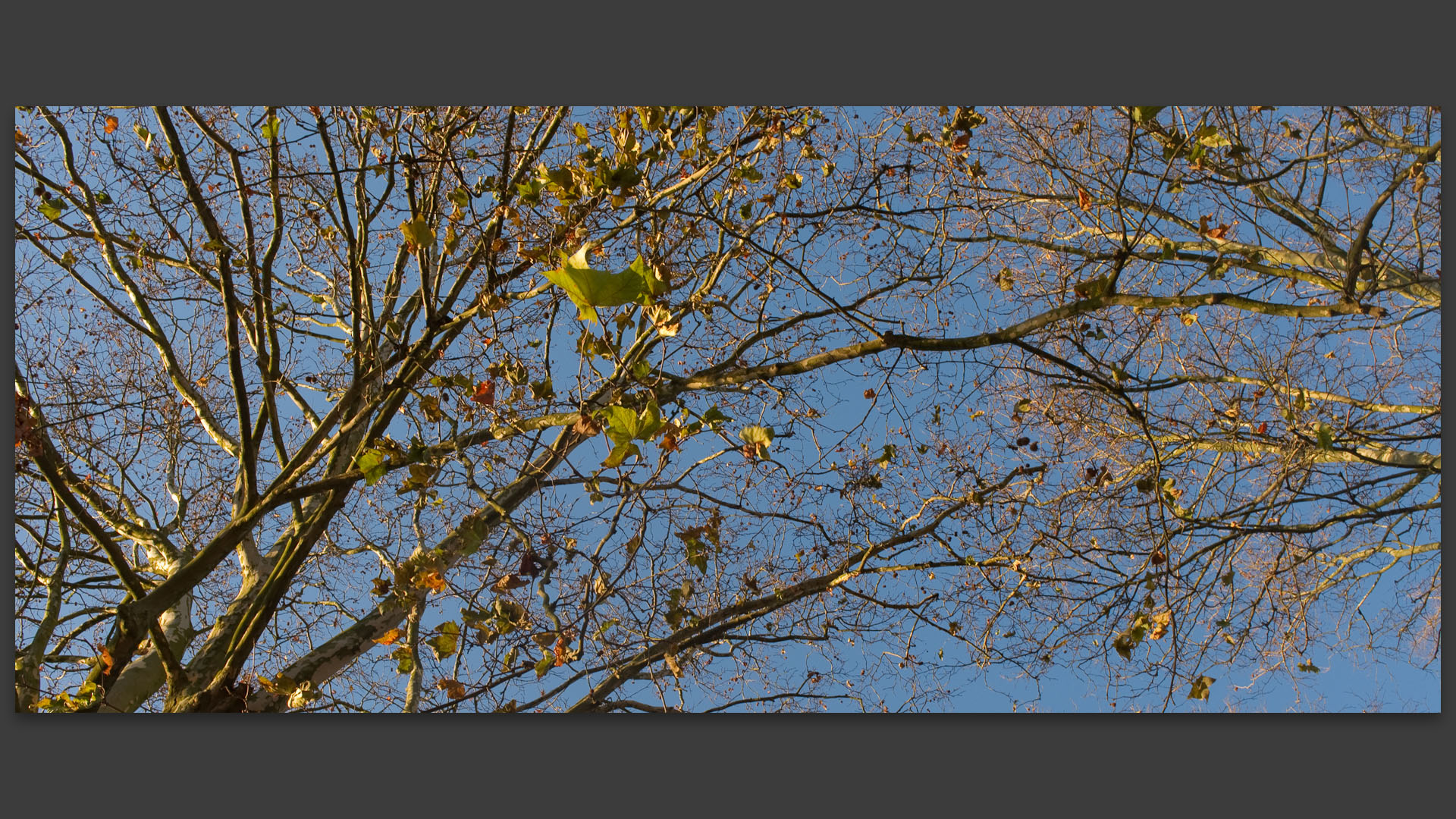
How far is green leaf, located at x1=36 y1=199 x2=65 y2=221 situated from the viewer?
1510 mm

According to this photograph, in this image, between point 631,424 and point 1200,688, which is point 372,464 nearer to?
point 631,424

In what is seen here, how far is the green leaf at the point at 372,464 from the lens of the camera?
133 centimetres

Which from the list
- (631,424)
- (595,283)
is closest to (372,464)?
(631,424)

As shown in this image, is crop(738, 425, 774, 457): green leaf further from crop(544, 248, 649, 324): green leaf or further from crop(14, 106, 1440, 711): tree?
crop(544, 248, 649, 324): green leaf

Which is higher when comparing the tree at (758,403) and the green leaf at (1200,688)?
the tree at (758,403)

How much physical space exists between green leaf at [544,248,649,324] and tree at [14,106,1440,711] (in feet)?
1.38

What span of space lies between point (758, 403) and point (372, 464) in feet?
3.47

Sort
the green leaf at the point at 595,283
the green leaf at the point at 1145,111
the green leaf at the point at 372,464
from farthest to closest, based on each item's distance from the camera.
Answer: the green leaf at the point at 1145,111 → the green leaf at the point at 372,464 → the green leaf at the point at 595,283

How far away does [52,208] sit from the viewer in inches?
59.6

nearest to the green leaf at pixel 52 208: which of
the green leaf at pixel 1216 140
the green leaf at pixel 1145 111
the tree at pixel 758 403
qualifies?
the tree at pixel 758 403

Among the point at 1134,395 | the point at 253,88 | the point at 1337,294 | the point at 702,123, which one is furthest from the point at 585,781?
the point at 1337,294

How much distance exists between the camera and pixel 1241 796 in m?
1.35

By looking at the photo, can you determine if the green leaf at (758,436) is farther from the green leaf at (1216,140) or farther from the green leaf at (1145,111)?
the green leaf at (1216,140)

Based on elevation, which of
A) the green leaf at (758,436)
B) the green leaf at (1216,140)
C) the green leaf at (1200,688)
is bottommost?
the green leaf at (1200,688)
